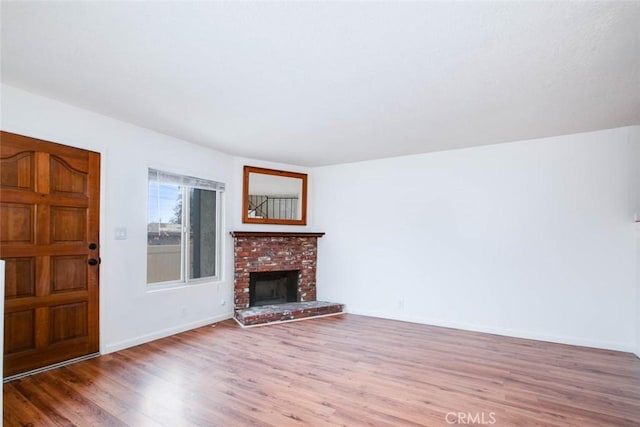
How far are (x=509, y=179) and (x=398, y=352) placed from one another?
2676 millimetres

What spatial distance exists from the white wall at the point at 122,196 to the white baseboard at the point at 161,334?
10mm

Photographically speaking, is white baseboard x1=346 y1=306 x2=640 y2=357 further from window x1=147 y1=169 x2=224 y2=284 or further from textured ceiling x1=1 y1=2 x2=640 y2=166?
window x1=147 y1=169 x2=224 y2=284

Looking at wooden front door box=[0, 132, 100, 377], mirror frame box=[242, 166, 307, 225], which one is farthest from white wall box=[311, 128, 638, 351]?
wooden front door box=[0, 132, 100, 377]

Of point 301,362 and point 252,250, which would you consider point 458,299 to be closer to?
point 301,362

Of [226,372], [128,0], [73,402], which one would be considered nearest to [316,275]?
[226,372]

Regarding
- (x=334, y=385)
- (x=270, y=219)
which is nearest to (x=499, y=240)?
(x=334, y=385)

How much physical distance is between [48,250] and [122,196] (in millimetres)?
866

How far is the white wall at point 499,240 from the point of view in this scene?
3.73m

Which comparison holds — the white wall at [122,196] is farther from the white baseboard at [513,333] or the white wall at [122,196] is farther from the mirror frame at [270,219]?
the white baseboard at [513,333]

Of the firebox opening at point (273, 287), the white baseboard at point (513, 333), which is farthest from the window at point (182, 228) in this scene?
the white baseboard at point (513, 333)

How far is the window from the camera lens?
13.3ft

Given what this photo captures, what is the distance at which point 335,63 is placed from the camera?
226 centimetres

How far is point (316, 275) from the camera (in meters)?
5.77

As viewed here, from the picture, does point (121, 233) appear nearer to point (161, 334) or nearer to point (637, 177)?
point (161, 334)
